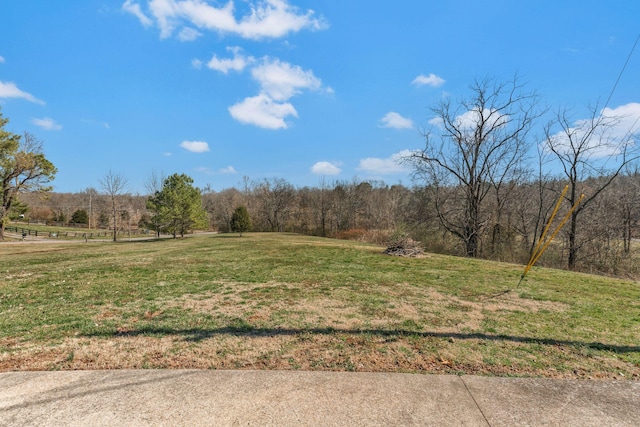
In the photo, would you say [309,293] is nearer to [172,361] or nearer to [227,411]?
[172,361]

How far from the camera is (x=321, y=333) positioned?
4.10m

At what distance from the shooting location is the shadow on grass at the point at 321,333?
395cm

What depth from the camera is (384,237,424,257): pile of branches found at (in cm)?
1368

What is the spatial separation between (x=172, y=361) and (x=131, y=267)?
26.7 feet

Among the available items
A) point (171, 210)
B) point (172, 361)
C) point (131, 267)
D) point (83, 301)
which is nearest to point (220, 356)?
point (172, 361)

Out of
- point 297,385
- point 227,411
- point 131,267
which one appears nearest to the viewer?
point 227,411

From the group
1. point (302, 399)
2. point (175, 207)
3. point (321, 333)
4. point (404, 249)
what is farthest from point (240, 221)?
point (302, 399)

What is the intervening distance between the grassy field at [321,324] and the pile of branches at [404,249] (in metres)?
5.29

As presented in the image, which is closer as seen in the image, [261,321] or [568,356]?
[568,356]

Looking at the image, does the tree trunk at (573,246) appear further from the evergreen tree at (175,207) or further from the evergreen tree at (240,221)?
the evergreen tree at (175,207)

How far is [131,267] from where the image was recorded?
9930 mm

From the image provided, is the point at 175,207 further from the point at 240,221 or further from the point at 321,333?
the point at 321,333

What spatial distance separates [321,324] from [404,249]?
10129mm

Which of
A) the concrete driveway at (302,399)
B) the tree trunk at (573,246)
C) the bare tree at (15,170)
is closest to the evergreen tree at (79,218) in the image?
the bare tree at (15,170)
